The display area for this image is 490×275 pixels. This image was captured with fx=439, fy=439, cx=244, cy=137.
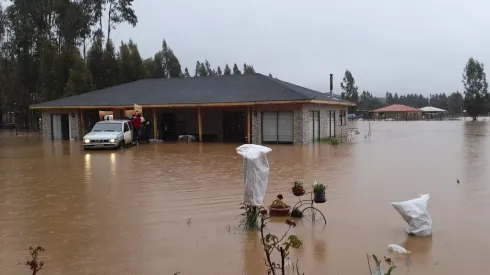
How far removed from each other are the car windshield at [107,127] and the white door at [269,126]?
7577 millimetres

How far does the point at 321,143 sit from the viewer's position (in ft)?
77.8

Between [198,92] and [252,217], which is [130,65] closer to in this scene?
[198,92]

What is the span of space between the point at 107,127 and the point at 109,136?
141 cm

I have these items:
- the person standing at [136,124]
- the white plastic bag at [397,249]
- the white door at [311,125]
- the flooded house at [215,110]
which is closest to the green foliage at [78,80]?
the flooded house at [215,110]

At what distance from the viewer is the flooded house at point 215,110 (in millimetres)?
23344

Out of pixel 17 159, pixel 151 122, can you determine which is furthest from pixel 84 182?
pixel 151 122

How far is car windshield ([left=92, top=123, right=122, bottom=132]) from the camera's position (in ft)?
69.6

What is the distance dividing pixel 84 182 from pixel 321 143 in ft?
49.1

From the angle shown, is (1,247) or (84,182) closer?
(1,247)

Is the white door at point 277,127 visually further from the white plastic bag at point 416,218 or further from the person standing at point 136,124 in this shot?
the white plastic bag at point 416,218

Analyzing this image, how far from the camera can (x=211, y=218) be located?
292 inches

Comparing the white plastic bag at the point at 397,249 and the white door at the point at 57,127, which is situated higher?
the white door at the point at 57,127

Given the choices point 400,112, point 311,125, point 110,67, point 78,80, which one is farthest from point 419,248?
point 400,112

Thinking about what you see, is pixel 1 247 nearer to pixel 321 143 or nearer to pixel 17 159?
pixel 17 159
